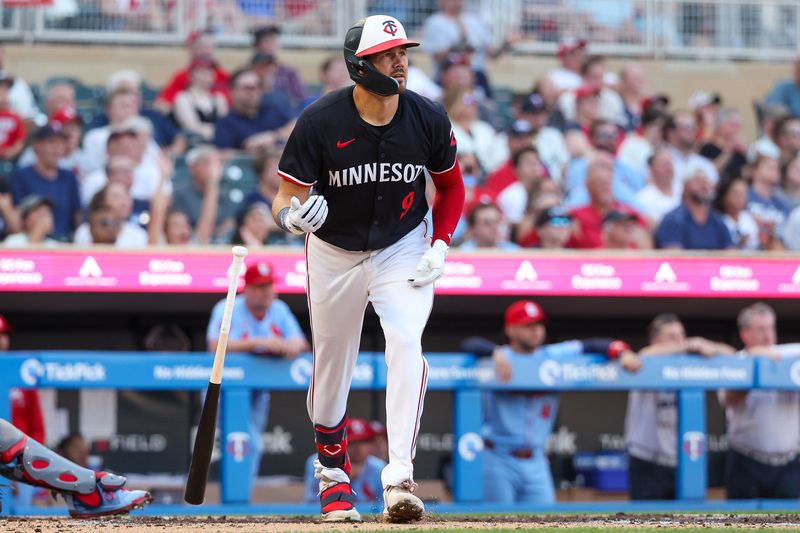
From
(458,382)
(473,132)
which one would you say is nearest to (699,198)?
(473,132)

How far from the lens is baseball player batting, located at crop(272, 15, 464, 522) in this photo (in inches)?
180

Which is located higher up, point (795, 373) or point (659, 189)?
point (659, 189)

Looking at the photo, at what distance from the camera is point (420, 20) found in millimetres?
12383

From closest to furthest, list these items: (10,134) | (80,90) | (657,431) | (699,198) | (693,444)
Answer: (693,444)
(657,431)
(10,134)
(699,198)
(80,90)

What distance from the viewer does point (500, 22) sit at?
12688 mm

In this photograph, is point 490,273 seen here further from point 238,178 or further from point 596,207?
point 238,178

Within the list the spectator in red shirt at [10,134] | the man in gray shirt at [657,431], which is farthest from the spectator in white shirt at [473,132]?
the spectator in red shirt at [10,134]

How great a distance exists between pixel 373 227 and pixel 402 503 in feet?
3.25

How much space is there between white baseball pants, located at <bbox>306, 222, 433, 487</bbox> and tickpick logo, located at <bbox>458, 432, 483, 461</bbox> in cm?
187

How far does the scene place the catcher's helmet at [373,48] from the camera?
4.52 metres

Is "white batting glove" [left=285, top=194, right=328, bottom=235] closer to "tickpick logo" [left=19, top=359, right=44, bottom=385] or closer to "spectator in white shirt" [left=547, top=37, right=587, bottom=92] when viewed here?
"tickpick logo" [left=19, top=359, right=44, bottom=385]

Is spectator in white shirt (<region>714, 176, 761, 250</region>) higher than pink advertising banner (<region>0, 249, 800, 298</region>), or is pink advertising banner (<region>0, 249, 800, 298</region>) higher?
spectator in white shirt (<region>714, 176, 761, 250</region>)

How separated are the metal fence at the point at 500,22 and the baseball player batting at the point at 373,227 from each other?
729 centimetres

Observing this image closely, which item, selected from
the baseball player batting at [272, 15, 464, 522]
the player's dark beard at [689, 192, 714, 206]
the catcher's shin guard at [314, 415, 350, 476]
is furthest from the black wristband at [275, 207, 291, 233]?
the player's dark beard at [689, 192, 714, 206]
